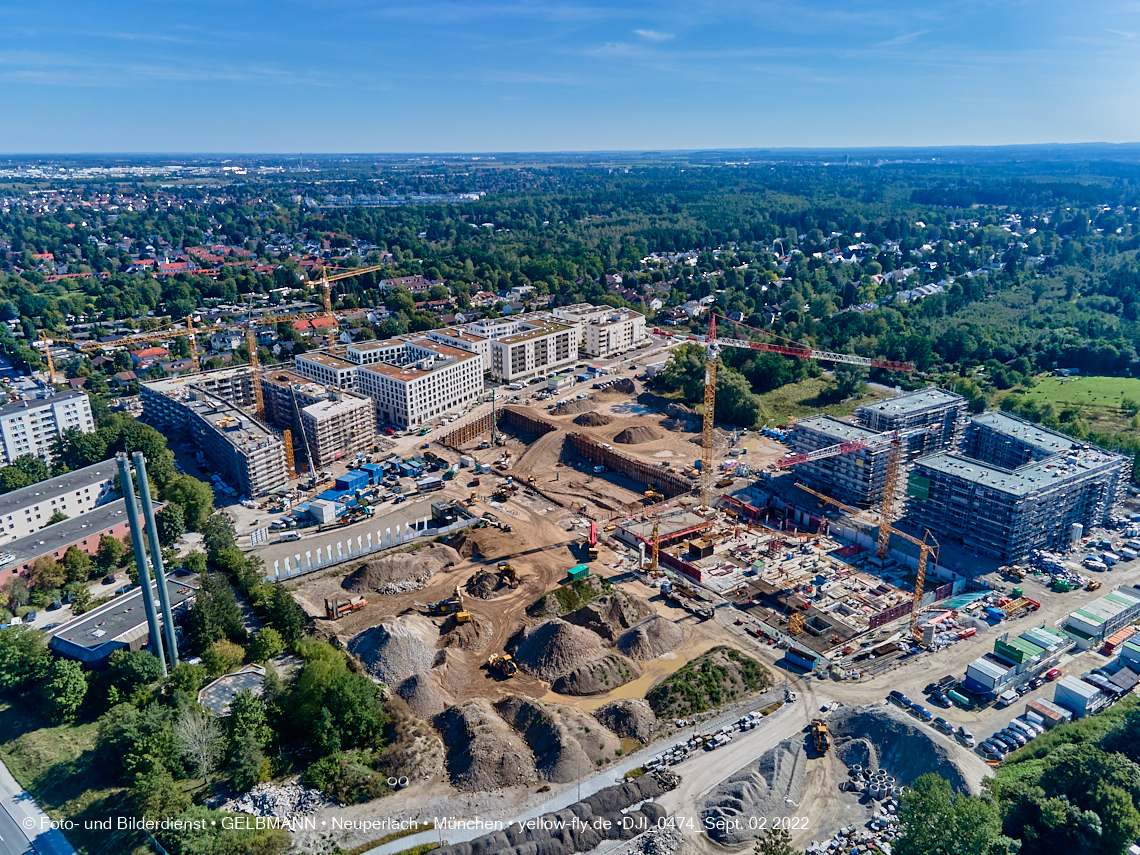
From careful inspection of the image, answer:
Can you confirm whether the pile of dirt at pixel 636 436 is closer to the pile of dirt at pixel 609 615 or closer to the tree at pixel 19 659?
the pile of dirt at pixel 609 615

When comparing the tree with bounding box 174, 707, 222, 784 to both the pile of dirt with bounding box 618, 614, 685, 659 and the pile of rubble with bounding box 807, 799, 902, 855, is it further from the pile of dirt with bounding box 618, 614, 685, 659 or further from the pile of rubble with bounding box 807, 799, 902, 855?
the pile of rubble with bounding box 807, 799, 902, 855

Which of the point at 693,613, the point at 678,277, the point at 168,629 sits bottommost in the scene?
the point at 693,613

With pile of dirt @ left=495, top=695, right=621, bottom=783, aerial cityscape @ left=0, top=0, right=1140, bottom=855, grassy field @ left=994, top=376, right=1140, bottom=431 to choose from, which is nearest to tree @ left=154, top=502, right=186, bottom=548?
aerial cityscape @ left=0, top=0, right=1140, bottom=855

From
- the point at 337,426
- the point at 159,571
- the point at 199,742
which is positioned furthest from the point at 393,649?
the point at 337,426

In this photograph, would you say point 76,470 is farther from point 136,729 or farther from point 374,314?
point 374,314

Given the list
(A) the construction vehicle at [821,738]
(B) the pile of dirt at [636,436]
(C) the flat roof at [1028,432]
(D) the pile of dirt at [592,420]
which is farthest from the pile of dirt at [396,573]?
(C) the flat roof at [1028,432]

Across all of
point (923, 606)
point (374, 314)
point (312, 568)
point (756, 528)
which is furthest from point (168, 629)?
point (374, 314)
